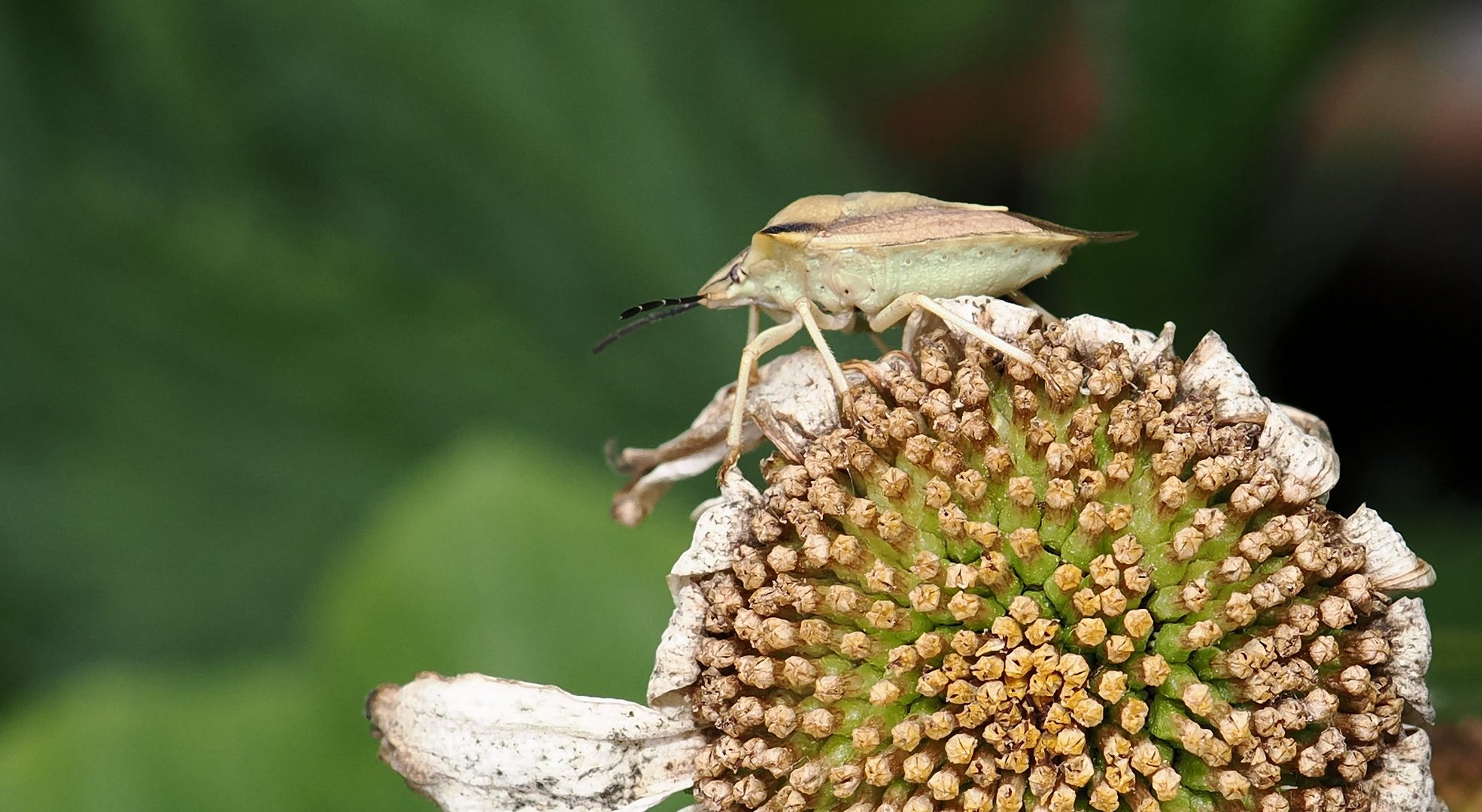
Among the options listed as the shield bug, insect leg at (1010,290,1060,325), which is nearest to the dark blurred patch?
insect leg at (1010,290,1060,325)

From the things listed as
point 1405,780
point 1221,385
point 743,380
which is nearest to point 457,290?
point 743,380

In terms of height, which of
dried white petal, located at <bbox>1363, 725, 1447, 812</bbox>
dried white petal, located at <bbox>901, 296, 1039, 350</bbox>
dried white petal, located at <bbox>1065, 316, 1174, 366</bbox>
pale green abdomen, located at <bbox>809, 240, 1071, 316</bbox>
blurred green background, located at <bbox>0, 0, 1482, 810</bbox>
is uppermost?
blurred green background, located at <bbox>0, 0, 1482, 810</bbox>

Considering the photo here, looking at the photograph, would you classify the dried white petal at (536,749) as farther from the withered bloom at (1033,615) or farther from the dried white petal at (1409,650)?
the dried white petal at (1409,650)

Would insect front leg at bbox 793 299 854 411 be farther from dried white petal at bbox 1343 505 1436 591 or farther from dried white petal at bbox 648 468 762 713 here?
dried white petal at bbox 1343 505 1436 591

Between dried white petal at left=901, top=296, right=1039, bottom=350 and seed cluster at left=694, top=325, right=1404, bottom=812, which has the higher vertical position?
dried white petal at left=901, top=296, right=1039, bottom=350

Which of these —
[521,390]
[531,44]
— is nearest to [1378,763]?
[521,390]

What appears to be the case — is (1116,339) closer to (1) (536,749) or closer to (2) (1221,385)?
(2) (1221,385)
